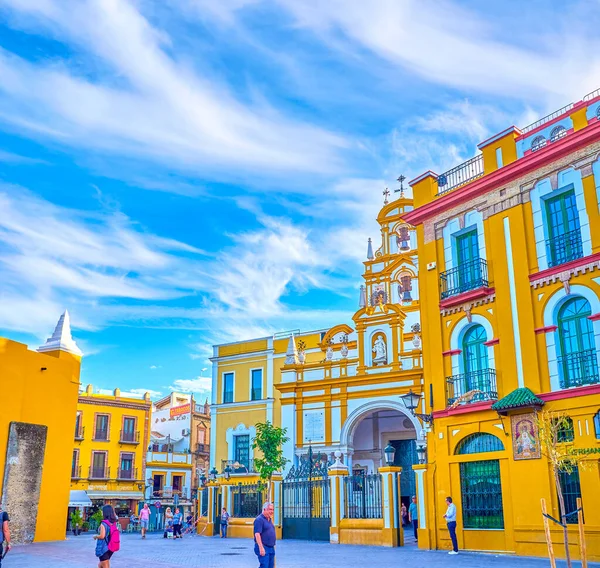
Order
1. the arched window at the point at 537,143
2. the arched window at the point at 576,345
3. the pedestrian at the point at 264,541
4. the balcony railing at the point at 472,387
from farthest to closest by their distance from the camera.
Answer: the arched window at the point at 537,143 < the balcony railing at the point at 472,387 < the arched window at the point at 576,345 < the pedestrian at the point at 264,541

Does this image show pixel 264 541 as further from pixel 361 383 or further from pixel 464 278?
pixel 361 383

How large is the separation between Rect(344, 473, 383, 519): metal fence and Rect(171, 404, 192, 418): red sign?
3919 cm

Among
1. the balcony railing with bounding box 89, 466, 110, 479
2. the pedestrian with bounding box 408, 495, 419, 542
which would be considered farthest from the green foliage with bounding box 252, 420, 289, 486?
the balcony railing with bounding box 89, 466, 110, 479

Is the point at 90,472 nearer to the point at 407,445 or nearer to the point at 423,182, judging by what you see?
Answer: the point at 407,445

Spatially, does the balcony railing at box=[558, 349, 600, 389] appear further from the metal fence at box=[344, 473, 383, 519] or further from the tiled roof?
the metal fence at box=[344, 473, 383, 519]

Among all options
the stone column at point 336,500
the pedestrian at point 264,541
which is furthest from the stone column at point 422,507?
the pedestrian at point 264,541

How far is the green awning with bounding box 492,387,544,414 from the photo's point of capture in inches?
703

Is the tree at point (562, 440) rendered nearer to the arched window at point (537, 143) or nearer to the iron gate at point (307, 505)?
the arched window at point (537, 143)

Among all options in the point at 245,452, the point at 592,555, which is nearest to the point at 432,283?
the point at 592,555

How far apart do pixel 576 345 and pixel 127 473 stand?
4103 cm

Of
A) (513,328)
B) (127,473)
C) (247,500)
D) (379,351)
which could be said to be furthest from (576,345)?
(127,473)

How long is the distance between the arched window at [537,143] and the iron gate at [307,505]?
41.9 ft

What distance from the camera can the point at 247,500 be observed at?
26.6 meters

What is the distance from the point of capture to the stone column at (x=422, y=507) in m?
20.2
